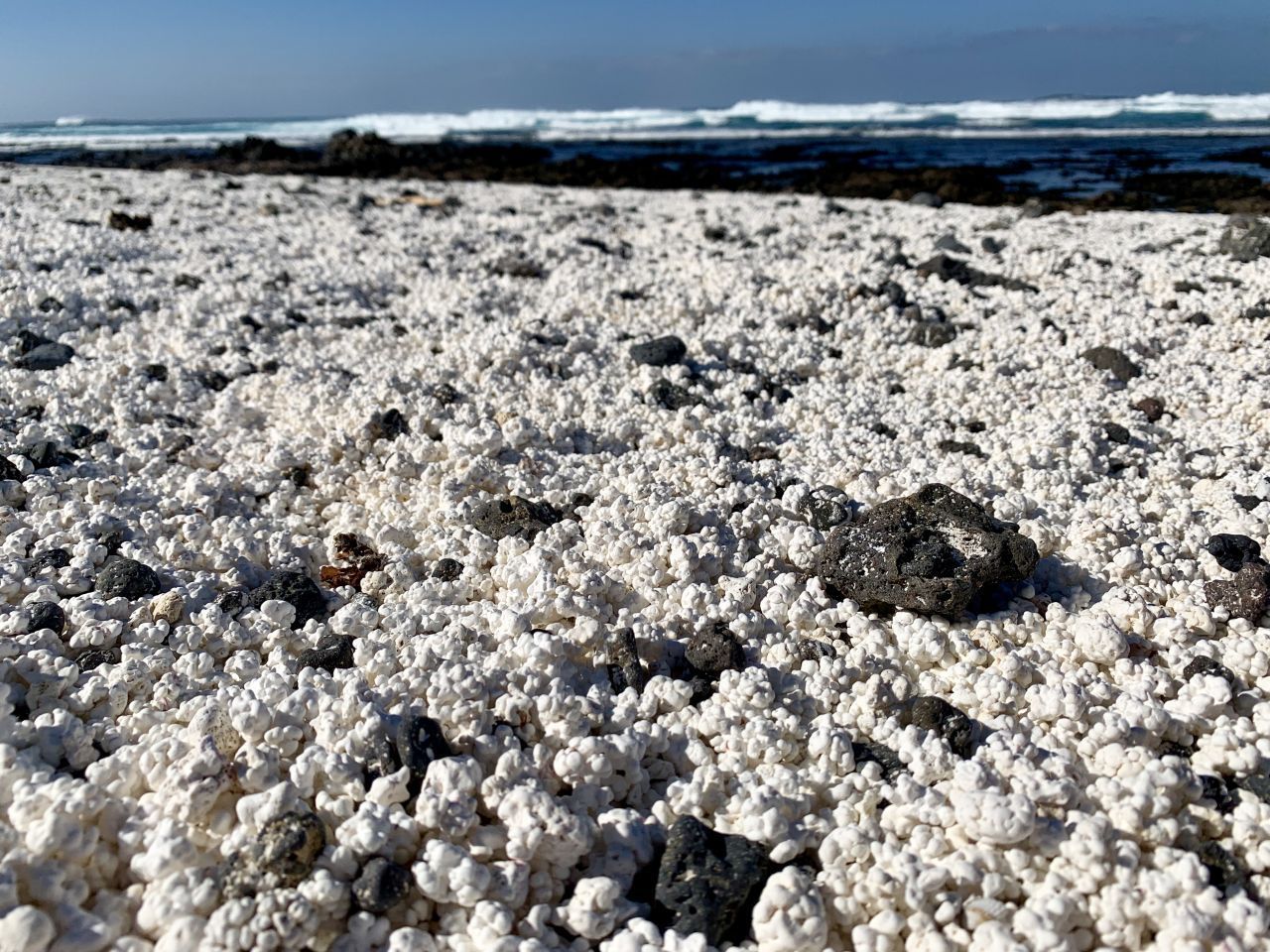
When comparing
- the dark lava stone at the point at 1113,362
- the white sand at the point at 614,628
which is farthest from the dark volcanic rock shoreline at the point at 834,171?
the white sand at the point at 614,628

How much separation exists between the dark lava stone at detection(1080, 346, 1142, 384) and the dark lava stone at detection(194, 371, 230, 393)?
17.2ft

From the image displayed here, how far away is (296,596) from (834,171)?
1961 centimetres

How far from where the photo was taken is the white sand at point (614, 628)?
2236 millimetres

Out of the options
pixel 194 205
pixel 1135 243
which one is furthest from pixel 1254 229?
pixel 194 205

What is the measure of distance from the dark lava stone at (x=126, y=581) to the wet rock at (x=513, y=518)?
1232 millimetres

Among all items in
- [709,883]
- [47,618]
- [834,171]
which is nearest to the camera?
[709,883]

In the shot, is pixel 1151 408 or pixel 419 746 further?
pixel 1151 408

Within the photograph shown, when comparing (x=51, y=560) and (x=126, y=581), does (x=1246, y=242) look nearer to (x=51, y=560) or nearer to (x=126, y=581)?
(x=126, y=581)

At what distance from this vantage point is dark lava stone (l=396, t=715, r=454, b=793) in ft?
8.21

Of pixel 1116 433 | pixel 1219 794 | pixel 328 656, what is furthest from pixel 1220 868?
pixel 1116 433

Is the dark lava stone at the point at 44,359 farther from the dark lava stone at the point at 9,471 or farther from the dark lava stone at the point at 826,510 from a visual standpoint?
the dark lava stone at the point at 826,510

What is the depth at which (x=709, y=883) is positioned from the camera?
2.30 m

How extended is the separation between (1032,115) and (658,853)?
53.3 meters

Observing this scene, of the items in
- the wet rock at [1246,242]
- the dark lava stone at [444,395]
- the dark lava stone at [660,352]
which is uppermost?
the wet rock at [1246,242]
